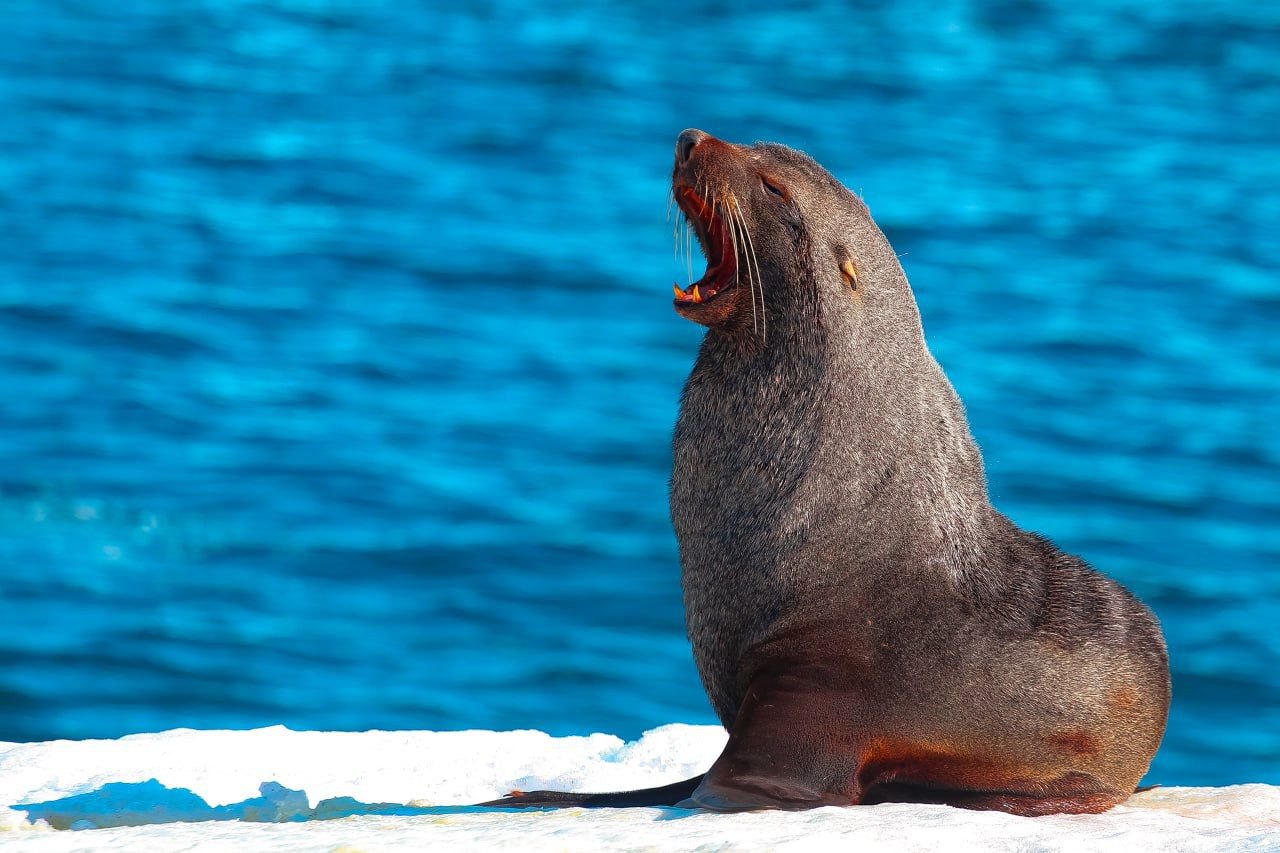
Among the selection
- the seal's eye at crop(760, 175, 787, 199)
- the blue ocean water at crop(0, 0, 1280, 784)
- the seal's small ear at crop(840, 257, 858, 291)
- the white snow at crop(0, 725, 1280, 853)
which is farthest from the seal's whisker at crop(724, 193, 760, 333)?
the blue ocean water at crop(0, 0, 1280, 784)

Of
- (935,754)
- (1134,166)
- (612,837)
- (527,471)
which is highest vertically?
(1134,166)

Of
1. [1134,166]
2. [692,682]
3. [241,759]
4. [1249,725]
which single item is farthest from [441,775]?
[1134,166]

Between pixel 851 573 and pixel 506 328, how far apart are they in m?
11.6

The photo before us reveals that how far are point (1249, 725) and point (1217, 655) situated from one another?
0.70m

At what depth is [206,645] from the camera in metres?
12.6

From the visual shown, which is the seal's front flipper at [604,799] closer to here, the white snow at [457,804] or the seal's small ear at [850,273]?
the white snow at [457,804]

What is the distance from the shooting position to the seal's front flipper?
6.08 meters

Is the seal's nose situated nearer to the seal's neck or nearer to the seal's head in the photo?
the seal's head

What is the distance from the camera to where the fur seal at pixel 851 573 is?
5.90 metres

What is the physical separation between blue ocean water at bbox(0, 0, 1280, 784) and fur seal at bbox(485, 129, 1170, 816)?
5.83 meters

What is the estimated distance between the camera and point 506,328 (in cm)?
1748

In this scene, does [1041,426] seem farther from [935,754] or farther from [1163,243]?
[935,754]

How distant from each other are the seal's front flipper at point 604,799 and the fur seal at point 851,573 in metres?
0.01

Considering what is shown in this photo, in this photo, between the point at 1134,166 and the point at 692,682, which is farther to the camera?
the point at 1134,166
